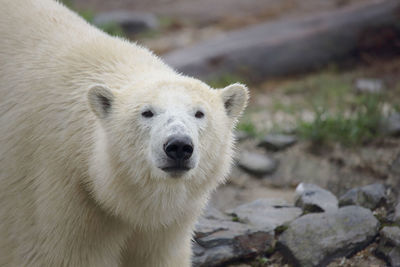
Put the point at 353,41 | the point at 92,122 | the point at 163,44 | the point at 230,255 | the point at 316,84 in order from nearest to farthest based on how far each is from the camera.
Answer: the point at 92,122 < the point at 230,255 < the point at 316,84 < the point at 353,41 < the point at 163,44

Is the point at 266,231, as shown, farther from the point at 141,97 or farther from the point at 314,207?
the point at 141,97

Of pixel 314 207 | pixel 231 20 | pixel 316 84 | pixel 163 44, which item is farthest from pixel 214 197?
pixel 231 20

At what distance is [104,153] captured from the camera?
3389 mm

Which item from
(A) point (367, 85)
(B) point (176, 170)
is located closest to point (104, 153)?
(B) point (176, 170)

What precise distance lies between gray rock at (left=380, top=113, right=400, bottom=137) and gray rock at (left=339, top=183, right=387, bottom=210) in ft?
4.82

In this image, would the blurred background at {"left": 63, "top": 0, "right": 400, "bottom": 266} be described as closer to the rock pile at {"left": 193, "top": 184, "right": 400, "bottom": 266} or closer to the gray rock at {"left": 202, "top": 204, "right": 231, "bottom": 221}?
the rock pile at {"left": 193, "top": 184, "right": 400, "bottom": 266}

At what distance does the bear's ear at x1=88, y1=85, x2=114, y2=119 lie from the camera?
11.2 feet

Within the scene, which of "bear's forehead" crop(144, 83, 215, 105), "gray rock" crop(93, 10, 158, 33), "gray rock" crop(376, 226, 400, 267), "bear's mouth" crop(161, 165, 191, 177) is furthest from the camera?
"gray rock" crop(93, 10, 158, 33)

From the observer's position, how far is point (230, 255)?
4328mm

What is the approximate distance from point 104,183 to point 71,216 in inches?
12.9

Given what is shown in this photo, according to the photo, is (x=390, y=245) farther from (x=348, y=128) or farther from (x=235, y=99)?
(x=348, y=128)

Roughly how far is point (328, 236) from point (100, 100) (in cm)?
204

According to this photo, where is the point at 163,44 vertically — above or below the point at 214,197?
above

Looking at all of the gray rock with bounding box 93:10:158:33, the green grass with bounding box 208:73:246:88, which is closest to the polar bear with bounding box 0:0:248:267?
the green grass with bounding box 208:73:246:88
